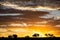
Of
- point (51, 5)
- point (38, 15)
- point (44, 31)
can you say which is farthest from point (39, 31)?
point (51, 5)

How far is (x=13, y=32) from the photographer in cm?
294

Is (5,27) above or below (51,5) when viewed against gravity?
below

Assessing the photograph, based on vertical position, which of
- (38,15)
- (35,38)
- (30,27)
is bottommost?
(35,38)

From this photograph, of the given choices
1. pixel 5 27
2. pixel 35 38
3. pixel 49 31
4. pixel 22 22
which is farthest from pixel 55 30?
pixel 5 27

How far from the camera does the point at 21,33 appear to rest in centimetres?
295

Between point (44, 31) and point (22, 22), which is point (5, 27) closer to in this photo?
point (22, 22)

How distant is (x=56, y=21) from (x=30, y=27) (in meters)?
0.43

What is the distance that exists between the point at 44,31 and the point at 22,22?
0.38m

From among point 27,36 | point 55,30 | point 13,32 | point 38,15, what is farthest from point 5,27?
point 55,30

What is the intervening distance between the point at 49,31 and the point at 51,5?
42 centimetres

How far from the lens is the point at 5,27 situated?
116 inches

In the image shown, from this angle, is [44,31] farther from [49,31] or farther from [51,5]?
[51,5]

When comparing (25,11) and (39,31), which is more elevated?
(25,11)

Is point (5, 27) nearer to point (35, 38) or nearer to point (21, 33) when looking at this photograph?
point (21, 33)
